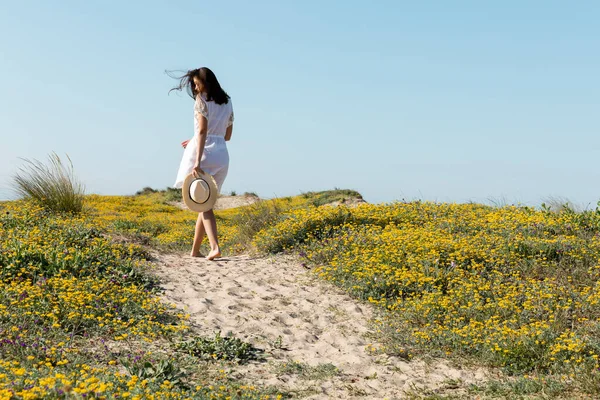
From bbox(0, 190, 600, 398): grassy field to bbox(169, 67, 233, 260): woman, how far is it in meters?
1.47

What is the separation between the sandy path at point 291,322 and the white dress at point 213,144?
1.55 m

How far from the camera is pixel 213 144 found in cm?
1007

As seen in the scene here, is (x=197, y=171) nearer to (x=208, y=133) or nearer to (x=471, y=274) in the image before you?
(x=208, y=133)

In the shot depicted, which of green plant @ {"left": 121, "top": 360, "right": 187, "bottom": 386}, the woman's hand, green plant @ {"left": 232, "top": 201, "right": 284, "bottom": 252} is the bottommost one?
green plant @ {"left": 121, "top": 360, "right": 187, "bottom": 386}

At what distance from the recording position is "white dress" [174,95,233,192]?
9.97 metres

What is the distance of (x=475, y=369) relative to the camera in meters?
6.11

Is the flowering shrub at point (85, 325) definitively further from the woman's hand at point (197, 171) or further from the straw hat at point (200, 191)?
the woman's hand at point (197, 171)

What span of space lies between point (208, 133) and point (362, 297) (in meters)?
3.89

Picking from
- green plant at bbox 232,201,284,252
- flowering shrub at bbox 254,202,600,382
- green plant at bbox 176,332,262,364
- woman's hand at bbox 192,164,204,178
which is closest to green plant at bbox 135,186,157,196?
green plant at bbox 232,201,284,252

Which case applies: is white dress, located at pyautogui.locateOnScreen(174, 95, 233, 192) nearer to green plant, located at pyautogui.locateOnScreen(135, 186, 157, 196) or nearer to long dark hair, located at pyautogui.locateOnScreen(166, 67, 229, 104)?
long dark hair, located at pyautogui.locateOnScreen(166, 67, 229, 104)

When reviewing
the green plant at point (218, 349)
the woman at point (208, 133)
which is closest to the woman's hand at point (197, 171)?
the woman at point (208, 133)

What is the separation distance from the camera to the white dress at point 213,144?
997 centimetres

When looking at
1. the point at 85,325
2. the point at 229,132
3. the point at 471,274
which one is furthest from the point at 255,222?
the point at 85,325

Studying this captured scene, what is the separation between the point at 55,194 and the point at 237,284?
701cm
